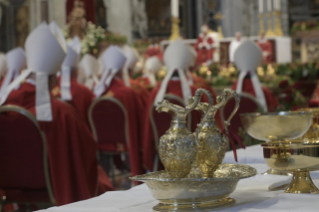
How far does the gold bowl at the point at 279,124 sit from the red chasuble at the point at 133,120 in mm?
2934

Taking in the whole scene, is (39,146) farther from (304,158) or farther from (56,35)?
(304,158)

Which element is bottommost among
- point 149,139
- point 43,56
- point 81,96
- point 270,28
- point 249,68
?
point 149,139

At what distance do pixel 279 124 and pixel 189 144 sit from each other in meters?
0.34

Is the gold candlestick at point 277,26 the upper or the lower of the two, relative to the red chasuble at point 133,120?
upper

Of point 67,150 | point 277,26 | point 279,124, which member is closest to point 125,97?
point 67,150

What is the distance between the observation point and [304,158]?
1198 mm

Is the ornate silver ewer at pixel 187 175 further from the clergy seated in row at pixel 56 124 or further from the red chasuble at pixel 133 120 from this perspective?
the red chasuble at pixel 133 120

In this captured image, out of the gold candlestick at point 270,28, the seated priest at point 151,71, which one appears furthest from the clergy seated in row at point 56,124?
the gold candlestick at point 270,28

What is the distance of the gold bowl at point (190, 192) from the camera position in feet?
3.50

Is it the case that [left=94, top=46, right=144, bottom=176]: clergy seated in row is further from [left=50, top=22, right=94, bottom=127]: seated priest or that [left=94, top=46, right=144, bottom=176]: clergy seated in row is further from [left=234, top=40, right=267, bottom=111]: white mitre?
[left=234, top=40, right=267, bottom=111]: white mitre

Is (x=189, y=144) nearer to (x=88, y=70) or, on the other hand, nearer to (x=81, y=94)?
(x=81, y=94)

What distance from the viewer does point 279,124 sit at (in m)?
1.35

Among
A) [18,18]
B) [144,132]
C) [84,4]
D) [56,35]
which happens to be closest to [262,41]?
[84,4]

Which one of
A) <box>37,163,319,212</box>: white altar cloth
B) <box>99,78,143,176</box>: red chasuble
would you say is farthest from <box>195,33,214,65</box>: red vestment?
<box>37,163,319,212</box>: white altar cloth
